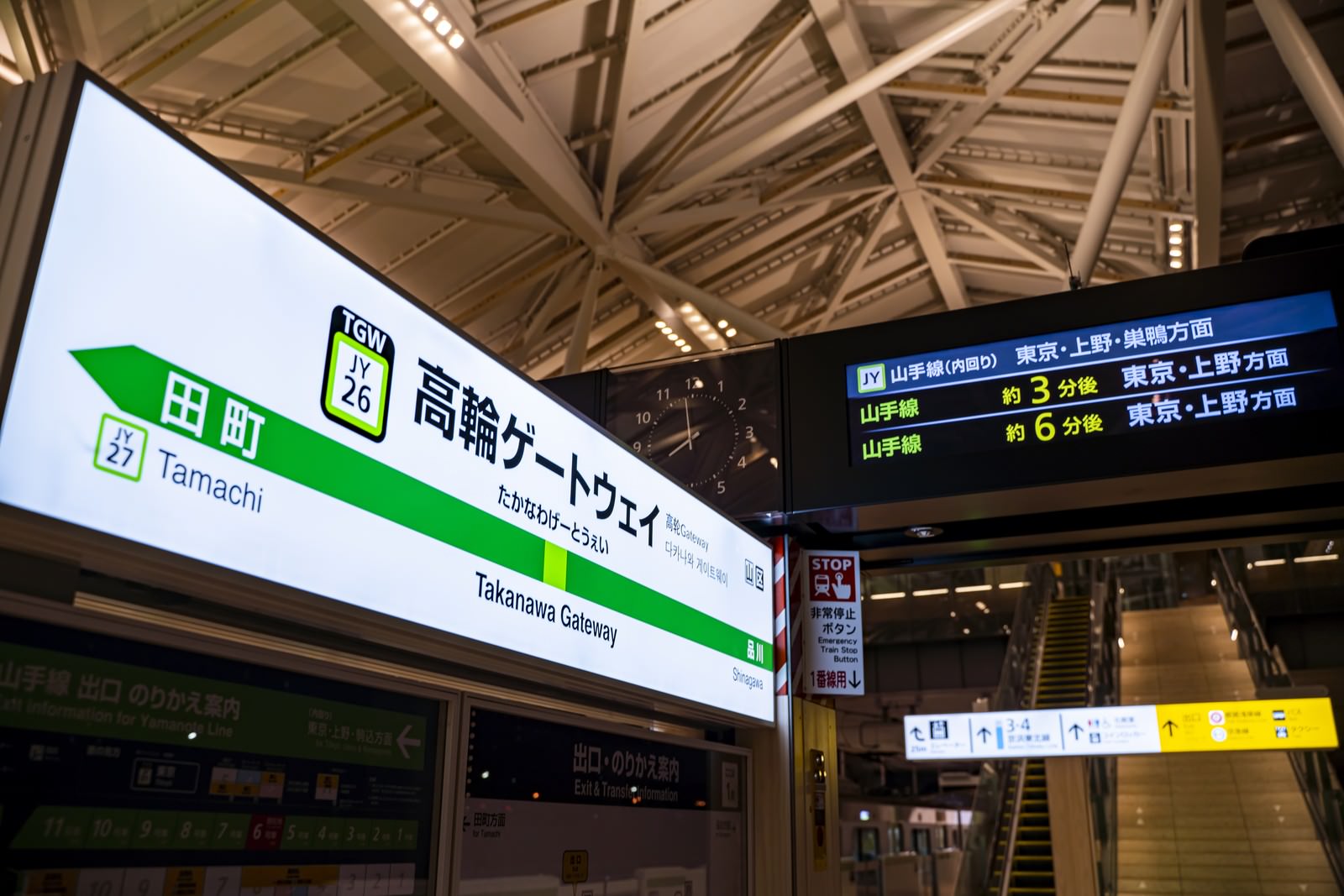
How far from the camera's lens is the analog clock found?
211 inches

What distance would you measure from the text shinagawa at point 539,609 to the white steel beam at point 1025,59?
7.71 meters

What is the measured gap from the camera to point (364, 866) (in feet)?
8.15

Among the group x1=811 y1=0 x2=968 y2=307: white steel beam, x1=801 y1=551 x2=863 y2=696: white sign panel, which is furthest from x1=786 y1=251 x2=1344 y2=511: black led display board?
x1=811 y1=0 x2=968 y2=307: white steel beam

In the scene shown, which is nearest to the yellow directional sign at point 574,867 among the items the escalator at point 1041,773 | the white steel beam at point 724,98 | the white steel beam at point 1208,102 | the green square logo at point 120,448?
the green square logo at point 120,448

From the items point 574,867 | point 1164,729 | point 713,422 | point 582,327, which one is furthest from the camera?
point 582,327

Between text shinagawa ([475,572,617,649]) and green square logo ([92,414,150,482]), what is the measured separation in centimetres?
100

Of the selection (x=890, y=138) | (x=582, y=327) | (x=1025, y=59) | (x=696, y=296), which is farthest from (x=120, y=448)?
(x=890, y=138)

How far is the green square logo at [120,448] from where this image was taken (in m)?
1.73

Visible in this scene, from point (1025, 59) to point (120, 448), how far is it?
29.9ft

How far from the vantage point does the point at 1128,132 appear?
25.9ft

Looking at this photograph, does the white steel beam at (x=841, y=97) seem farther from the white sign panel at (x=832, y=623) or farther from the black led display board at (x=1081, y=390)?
the white sign panel at (x=832, y=623)

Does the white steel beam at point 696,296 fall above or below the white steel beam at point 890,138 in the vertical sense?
below

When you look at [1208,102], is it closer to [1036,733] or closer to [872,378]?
[872,378]

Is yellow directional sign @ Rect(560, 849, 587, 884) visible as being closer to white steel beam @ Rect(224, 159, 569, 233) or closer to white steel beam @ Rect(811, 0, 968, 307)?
white steel beam @ Rect(224, 159, 569, 233)
